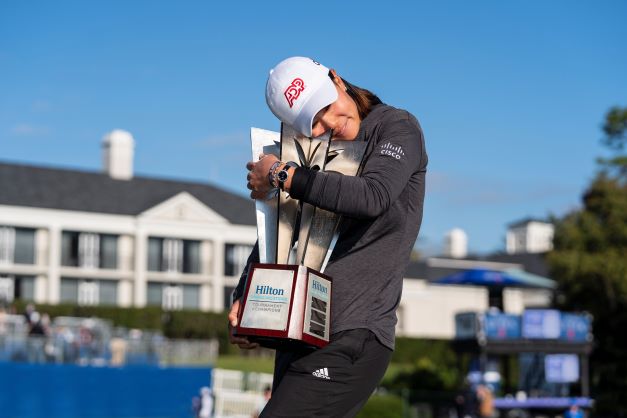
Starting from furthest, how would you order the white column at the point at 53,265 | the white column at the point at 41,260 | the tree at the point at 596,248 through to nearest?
the white column at the point at 53,265 → the white column at the point at 41,260 → the tree at the point at 596,248

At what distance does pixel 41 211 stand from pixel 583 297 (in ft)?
111

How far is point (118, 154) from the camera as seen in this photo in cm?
7388

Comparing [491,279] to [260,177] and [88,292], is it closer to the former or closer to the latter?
[260,177]

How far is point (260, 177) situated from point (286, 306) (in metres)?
0.47

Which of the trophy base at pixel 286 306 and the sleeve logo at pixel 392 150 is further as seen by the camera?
the sleeve logo at pixel 392 150

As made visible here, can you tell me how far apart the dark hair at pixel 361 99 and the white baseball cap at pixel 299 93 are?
21 centimetres

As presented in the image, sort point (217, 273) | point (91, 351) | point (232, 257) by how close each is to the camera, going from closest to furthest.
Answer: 1. point (91, 351)
2. point (217, 273)
3. point (232, 257)

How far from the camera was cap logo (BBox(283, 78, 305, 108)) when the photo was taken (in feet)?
11.1

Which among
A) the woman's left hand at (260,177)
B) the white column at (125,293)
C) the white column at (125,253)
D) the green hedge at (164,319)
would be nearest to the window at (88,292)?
the white column at (125,293)

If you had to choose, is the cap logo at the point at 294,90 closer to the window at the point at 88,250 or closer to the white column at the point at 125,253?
the window at the point at 88,250

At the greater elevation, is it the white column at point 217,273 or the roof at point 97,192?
the roof at point 97,192

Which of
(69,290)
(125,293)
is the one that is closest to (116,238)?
(125,293)

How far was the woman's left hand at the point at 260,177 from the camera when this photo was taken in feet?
11.2

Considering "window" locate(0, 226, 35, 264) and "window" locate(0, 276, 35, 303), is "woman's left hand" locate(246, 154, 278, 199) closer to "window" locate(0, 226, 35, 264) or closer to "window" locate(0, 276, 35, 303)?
"window" locate(0, 276, 35, 303)
